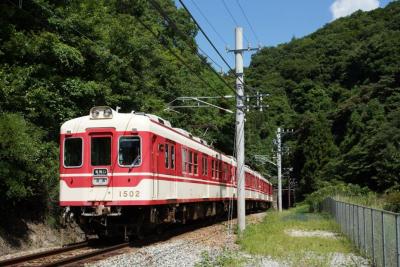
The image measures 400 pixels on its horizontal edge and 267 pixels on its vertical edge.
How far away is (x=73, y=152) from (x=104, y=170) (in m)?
1.06

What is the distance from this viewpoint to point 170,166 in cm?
1625

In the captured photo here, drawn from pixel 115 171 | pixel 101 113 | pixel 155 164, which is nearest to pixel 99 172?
pixel 115 171

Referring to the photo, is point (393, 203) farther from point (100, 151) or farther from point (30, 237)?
point (30, 237)

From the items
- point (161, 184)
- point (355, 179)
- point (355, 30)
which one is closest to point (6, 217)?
point (161, 184)

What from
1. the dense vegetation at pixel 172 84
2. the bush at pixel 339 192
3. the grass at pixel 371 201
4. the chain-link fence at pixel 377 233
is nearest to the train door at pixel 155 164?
the dense vegetation at pixel 172 84

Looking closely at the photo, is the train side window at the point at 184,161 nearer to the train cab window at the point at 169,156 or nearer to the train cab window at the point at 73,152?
the train cab window at the point at 169,156

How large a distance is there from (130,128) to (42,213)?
4738mm

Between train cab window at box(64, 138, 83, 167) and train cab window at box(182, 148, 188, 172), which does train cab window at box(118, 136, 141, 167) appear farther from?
train cab window at box(182, 148, 188, 172)

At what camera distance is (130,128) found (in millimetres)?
14438

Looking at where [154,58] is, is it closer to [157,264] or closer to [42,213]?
[42,213]

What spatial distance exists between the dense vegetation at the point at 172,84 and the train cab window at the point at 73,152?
33.4 inches

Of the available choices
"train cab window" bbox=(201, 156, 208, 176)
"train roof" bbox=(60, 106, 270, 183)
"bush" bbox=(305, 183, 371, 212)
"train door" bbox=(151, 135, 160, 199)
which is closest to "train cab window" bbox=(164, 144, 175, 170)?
"train roof" bbox=(60, 106, 270, 183)

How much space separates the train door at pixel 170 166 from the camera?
624 inches

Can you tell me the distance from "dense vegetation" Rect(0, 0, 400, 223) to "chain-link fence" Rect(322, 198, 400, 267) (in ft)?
17.4
